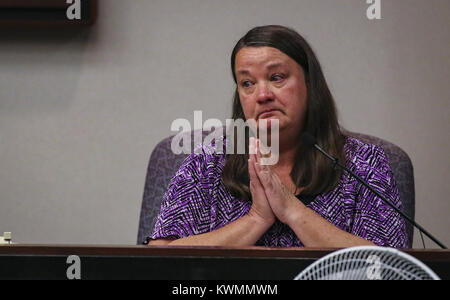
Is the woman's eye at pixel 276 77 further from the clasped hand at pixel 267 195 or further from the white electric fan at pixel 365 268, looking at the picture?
the white electric fan at pixel 365 268

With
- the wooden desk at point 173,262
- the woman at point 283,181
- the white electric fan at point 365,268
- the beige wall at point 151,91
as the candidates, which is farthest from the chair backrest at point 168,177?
the white electric fan at point 365,268

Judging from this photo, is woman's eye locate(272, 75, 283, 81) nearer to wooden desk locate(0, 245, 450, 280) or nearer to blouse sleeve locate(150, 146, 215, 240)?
blouse sleeve locate(150, 146, 215, 240)

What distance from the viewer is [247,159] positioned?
71.2 inches

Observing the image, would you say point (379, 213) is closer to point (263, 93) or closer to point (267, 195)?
point (267, 195)

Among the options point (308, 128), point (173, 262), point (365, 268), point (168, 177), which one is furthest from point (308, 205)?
point (365, 268)

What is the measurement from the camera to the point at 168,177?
6.36ft

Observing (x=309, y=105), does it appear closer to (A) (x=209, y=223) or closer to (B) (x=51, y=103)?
(A) (x=209, y=223)

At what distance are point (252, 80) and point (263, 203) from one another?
297mm

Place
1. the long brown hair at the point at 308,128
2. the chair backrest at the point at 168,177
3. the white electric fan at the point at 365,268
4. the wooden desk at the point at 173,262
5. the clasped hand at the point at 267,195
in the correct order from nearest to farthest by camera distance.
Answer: the white electric fan at the point at 365,268, the wooden desk at the point at 173,262, the clasped hand at the point at 267,195, the long brown hair at the point at 308,128, the chair backrest at the point at 168,177

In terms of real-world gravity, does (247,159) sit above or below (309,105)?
below

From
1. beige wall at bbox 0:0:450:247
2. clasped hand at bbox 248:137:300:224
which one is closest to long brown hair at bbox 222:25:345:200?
clasped hand at bbox 248:137:300:224

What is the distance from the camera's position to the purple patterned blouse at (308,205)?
1.69 meters
